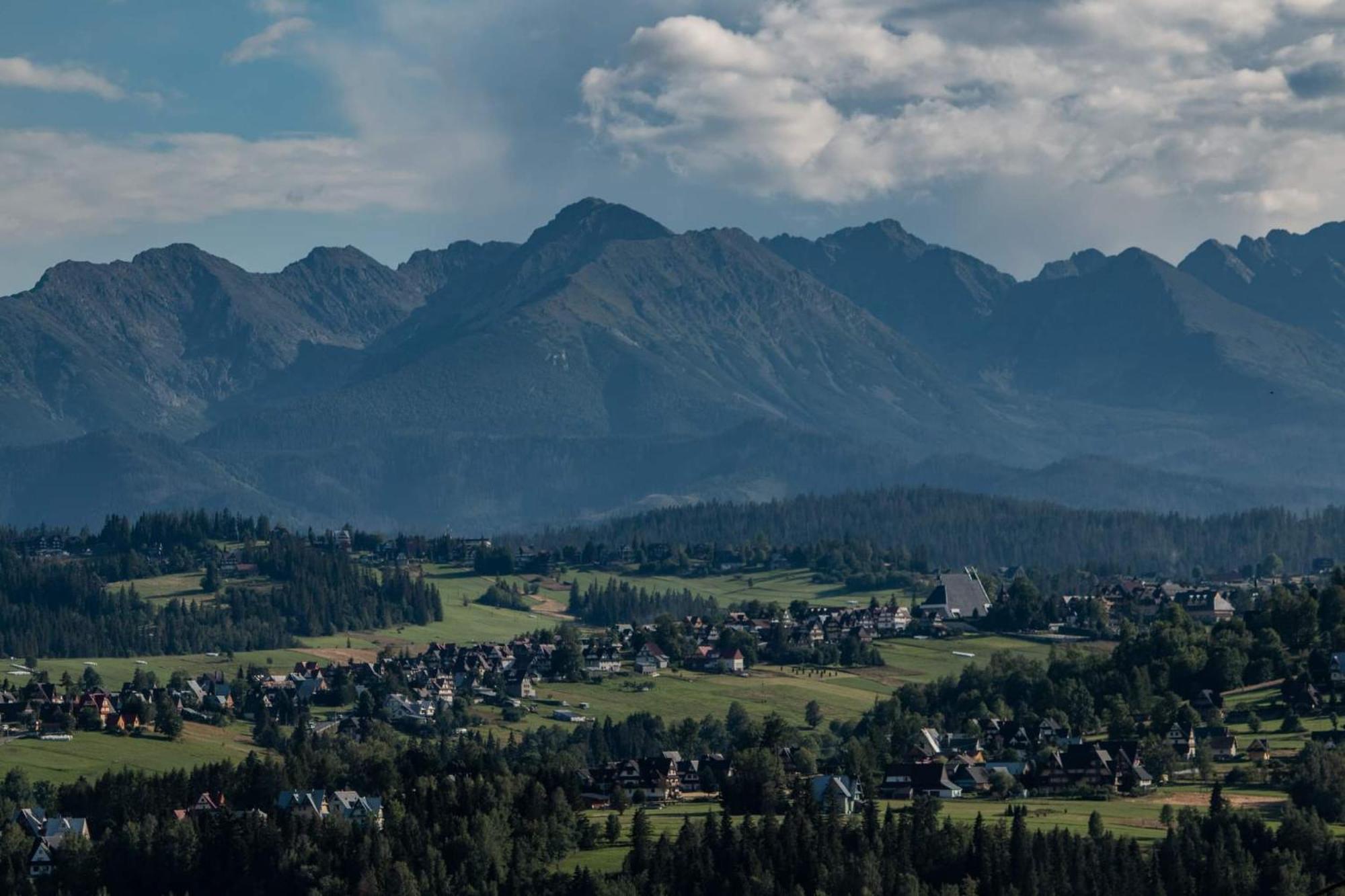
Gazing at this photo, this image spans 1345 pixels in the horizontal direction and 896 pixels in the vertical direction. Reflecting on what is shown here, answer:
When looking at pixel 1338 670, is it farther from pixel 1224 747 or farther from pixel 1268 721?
pixel 1224 747

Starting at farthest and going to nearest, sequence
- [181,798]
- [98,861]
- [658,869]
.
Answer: [181,798]
[98,861]
[658,869]

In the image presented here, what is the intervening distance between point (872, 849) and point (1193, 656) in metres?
67.5

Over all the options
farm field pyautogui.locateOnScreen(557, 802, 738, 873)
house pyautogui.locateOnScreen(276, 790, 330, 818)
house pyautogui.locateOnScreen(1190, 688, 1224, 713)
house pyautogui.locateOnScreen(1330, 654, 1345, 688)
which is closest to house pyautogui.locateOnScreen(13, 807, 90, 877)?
house pyautogui.locateOnScreen(276, 790, 330, 818)

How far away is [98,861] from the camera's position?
133 meters

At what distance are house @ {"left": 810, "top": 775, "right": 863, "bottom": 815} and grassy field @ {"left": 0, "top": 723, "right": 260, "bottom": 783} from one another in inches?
1818

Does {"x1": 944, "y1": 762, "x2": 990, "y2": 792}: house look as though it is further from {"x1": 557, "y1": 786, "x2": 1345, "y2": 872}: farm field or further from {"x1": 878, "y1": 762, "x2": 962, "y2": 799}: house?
{"x1": 557, "y1": 786, "x2": 1345, "y2": 872}: farm field

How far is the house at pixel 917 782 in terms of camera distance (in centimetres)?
15412

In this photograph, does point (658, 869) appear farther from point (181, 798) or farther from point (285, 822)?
point (181, 798)

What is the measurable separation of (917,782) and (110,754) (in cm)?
5936

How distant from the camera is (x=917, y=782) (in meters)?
156

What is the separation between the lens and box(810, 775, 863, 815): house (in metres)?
144

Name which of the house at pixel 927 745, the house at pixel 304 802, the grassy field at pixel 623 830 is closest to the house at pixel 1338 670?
the house at pixel 927 745

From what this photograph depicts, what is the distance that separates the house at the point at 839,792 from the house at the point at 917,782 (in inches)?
159

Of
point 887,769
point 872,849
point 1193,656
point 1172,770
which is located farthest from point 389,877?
point 1193,656
